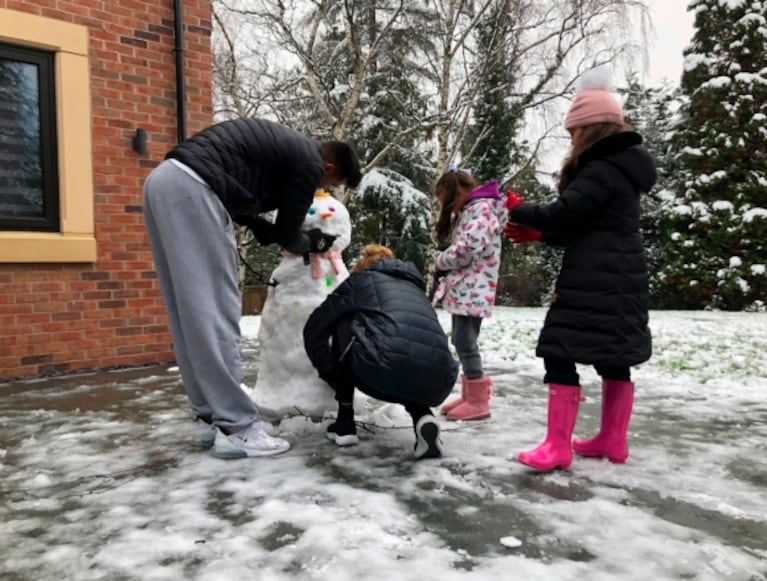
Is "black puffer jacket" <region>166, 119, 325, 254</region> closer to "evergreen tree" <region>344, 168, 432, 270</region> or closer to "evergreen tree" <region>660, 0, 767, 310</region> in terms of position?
"evergreen tree" <region>344, 168, 432, 270</region>

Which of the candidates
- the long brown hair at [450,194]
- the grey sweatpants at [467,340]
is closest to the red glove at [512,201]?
the long brown hair at [450,194]

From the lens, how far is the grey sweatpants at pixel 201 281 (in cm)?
283

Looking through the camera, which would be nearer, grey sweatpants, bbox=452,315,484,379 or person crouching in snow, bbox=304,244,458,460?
person crouching in snow, bbox=304,244,458,460

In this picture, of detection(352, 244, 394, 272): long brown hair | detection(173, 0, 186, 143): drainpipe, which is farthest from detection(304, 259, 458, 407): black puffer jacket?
detection(173, 0, 186, 143): drainpipe

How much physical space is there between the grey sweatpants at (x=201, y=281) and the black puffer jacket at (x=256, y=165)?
8 cm

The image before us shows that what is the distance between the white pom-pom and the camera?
2928 millimetres

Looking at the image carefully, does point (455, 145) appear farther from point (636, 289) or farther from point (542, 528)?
point (542, 528)

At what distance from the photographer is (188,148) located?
2.90 metres

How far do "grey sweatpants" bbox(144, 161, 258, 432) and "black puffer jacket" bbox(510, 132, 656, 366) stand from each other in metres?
1.38

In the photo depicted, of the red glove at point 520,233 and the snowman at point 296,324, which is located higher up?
the red glove at point 520,233

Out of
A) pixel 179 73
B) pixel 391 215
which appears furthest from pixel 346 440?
pixel 391 215

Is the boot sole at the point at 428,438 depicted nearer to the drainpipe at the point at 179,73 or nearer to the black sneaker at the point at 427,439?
the black sneaker at the point at 427,439

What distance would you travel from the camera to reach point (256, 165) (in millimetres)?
3006

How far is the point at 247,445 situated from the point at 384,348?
30.0 inches
